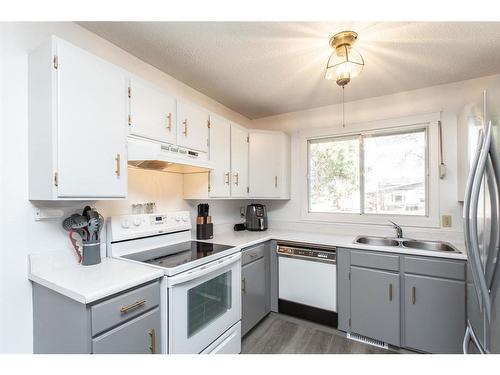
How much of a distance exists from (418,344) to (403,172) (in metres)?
1.56

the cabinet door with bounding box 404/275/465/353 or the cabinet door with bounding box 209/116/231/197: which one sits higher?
the cabinet door with bounding box 209/116/231/197

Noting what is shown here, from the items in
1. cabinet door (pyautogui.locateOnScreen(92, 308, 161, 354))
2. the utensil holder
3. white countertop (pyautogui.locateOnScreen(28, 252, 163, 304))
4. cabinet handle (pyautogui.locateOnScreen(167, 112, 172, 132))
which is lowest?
cabinet door (pyautogui.locateOnScreen(92, 308, 161, 354))

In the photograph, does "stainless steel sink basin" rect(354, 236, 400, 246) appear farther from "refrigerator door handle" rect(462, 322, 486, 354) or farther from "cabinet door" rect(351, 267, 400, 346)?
"refrigerator door handle" rect(462, 322, 486, 354)

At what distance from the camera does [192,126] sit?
6.57 feet

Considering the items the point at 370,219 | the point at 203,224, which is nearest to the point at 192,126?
the point at 203,224

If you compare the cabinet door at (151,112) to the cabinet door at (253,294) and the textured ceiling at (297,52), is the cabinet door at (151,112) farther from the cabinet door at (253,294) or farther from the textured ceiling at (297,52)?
the cabinet door at (253,294)

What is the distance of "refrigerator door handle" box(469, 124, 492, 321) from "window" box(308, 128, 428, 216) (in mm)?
1413

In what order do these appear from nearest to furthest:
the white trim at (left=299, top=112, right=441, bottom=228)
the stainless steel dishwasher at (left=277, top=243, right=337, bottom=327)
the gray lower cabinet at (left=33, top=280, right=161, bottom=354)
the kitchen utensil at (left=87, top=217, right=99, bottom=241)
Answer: the gray lower cabinet at (left=33, top=280, right=161, bottom=354) < the kitchen utensil at (left=87, top=217, right=99, bottom=241) < the stainless steel dishwasher at (left=277, top=243, right=337, bottom=327) < the white trim at (left=299, top=112, right=441, bottom=228)

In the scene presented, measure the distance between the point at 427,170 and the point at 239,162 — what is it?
192cm

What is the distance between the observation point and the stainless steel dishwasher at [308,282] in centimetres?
217

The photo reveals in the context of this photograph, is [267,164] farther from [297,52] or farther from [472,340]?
[472,340]

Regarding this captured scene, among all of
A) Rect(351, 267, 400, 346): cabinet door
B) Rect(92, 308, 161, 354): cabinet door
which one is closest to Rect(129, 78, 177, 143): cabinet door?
Rect(92, 308, 161, 354): cabinet door

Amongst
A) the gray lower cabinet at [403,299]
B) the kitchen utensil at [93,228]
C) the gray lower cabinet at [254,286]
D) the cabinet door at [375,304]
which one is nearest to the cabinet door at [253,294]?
the gray lower cabinet at [254,286]

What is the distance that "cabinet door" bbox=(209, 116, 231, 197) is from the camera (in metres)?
2.24
